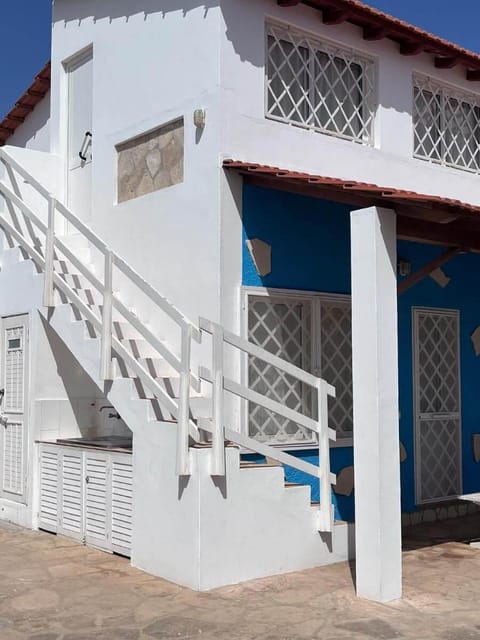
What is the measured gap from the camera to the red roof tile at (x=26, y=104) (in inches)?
450

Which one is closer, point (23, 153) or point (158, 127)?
point (158, 127)

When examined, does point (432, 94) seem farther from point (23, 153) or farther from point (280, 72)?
point (23, 153)

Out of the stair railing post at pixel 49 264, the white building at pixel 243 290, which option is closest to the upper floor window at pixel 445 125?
the white building at pixel 243 290

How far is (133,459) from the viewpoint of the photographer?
7.18m

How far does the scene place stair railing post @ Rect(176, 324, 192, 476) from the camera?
6465mm

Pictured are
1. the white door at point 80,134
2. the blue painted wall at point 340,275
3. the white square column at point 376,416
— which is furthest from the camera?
the white door at point 80,134

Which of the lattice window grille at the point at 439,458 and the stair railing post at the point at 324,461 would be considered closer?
the stair railing post at the point at 324,461

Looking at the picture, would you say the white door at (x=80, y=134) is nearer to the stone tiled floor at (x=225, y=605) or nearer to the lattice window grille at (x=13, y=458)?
the lattice window grille at (x=13, y=458)

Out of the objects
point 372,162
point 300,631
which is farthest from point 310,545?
point 372,162

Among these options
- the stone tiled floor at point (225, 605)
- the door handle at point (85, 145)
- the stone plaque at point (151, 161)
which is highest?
the door handle at point (85, 145)

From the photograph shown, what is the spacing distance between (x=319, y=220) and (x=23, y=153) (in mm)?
4184

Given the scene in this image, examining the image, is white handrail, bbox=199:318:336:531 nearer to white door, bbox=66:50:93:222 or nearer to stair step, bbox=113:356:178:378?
stair step, bbox=113:356:178:378

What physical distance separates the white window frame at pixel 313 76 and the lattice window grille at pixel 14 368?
384 cm

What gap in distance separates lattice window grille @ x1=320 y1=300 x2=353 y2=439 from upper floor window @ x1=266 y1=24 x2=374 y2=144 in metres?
2.06
